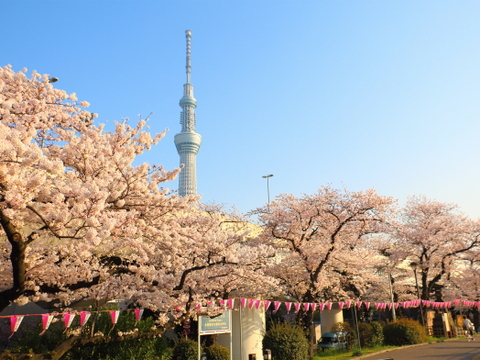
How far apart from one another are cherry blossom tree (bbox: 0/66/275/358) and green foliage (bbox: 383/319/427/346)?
44.0 ft

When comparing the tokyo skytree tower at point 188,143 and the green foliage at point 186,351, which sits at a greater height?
the tokyo skytree tower at point 188,143

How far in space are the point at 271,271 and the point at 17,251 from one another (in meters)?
18.3

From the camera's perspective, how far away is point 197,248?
13500mm

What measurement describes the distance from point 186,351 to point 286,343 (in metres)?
4.29

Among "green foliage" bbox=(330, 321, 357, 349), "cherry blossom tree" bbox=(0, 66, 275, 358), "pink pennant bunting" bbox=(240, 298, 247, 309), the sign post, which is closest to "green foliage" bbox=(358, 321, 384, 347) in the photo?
"green foliage" bbox=(330, 321, 357, 349)

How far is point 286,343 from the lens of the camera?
17156 millimetres

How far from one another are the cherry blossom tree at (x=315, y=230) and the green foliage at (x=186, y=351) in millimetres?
6786

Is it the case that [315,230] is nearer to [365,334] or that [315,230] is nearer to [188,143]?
[365,334]

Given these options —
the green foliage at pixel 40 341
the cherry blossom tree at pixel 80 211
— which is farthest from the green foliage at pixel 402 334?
the green foliage at pixel 40 341

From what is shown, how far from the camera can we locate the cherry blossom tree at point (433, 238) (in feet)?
105

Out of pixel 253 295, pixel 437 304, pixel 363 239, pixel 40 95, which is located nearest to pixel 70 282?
pixel 40 95

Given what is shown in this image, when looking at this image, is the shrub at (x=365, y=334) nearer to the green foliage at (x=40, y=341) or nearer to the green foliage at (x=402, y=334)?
the green foliage at (x=402, y=334)

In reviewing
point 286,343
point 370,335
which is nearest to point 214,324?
point 286,343

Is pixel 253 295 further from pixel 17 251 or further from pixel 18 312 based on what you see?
pixel 17 251
